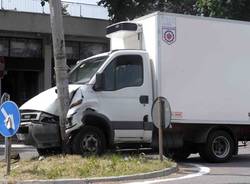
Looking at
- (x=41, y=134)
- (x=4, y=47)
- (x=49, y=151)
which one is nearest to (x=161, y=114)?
(x=41, y=134)

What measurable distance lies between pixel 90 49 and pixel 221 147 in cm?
1739

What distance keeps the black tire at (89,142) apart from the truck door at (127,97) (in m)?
0.46

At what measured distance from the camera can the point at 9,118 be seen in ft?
37.9

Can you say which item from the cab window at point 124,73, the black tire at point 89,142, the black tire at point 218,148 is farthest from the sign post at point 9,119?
the black tire at point 218,148

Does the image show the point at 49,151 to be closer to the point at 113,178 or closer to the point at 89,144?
the point at 89,144

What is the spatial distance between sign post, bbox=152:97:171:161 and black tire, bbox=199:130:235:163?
7.47ft

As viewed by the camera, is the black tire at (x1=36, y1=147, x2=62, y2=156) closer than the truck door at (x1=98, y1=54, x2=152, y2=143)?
No

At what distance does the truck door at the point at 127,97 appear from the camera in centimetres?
1425

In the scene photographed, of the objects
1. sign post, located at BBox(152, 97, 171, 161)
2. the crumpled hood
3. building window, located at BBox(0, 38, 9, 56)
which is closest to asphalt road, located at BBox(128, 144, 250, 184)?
sign post, located at BBox(152, 97, 171, 161)

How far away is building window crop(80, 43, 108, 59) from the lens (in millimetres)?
31766

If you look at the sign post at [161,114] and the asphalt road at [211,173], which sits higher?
the sign post at [161,114]

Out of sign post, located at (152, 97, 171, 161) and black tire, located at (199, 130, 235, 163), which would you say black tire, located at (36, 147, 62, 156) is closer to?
sign post, located at (152, 97, 171, 161)

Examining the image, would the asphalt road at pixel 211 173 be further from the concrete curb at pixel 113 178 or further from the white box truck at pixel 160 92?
the white box truck at pixel 160 92

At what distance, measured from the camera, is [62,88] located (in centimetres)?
1388
